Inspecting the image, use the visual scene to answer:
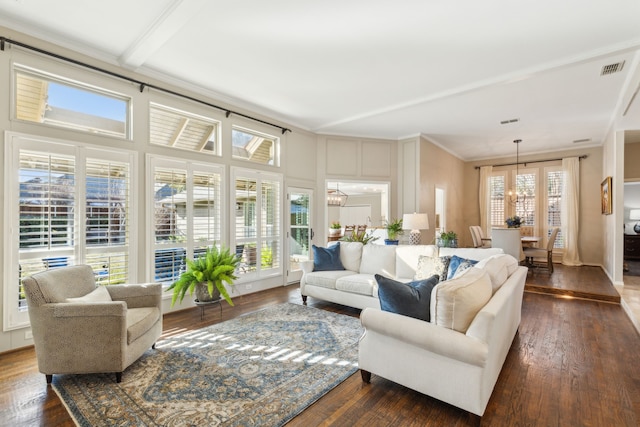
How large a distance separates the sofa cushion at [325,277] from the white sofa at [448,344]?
6.01ft

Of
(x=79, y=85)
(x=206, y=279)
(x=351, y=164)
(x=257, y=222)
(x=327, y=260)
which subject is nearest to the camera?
(x=79, y=85)

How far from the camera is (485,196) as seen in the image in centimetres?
889

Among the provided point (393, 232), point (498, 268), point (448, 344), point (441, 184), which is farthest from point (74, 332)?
point (441, 184)

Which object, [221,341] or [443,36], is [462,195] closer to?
[443,36]

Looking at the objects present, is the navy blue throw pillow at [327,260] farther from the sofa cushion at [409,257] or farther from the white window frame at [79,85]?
the white window frame at [79,85]

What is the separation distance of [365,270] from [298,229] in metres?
1.90

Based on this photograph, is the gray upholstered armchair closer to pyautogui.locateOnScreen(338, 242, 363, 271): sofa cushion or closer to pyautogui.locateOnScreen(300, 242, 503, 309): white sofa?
pyautogui.locateOnScreen(300, 242, 503, 309): white sofa

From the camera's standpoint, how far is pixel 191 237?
4258mm

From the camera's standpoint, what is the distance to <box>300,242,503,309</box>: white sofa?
379 centimetres

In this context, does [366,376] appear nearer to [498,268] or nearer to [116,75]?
[498,268]

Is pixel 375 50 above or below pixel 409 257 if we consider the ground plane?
above

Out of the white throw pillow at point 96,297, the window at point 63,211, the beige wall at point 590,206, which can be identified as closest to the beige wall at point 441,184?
the beige wall at point 590,206

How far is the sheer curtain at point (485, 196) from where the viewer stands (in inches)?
349

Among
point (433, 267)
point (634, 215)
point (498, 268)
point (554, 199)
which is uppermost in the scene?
point (554, 199)
